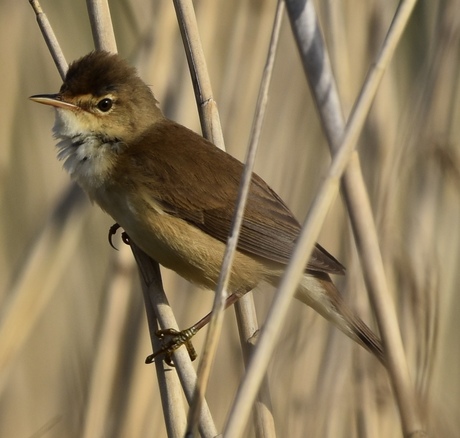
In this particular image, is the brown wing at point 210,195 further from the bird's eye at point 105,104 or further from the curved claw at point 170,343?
the curved claw at point 170,343

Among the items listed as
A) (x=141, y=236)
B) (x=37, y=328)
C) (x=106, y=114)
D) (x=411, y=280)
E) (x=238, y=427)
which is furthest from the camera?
(x=37, y=328)

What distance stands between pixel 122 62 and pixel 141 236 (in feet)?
2.01

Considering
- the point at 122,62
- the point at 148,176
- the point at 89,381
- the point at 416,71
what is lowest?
the point at 89,381

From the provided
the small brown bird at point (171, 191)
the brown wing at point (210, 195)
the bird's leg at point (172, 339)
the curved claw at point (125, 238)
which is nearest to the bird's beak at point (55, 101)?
the small brown bird at point (171, 191)

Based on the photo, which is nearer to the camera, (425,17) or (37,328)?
(425,17)

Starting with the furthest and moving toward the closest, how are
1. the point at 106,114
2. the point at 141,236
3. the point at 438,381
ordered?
the point at 438,381 → the point at 106,114 → the point at 141,236

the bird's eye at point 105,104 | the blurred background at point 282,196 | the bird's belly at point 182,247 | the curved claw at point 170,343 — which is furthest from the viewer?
the bird's eye at point 105,104

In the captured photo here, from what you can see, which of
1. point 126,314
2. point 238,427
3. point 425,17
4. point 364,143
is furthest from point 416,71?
point 238,427

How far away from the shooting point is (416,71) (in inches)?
120

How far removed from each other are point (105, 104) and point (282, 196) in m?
0.74

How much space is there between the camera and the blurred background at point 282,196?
2.48 metres

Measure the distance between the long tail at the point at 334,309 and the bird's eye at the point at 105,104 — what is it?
3.08 ft

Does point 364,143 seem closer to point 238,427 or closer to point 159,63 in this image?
point 159,63

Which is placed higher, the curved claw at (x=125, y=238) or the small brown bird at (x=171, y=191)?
the small brown bird at (x=171, y=191)
